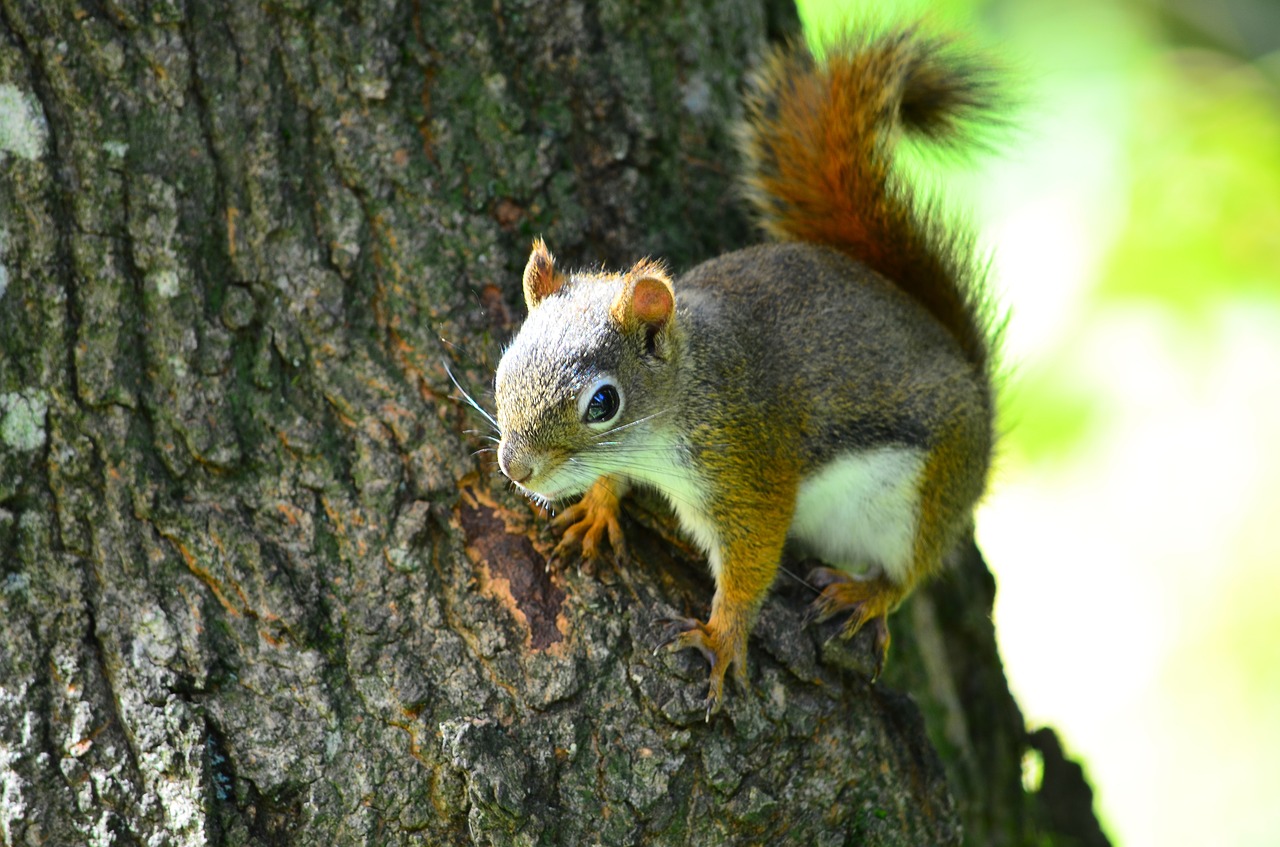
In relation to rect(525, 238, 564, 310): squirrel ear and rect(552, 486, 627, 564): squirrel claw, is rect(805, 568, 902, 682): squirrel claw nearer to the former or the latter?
rect(552, 486, 627, 564): squirrel claw

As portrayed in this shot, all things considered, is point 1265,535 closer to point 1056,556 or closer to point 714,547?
point 1056,556

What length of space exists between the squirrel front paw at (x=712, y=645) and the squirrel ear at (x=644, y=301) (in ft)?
1.71

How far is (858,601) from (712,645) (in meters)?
0.45

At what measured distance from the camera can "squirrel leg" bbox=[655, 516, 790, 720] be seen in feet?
6.21

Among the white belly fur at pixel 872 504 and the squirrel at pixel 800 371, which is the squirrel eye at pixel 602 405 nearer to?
the squirrel at pixel 800 371

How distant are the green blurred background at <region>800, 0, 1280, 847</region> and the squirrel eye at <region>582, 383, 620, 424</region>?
1.90m

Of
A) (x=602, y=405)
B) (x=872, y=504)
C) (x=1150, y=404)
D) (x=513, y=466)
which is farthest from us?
(x=1150, y=404)

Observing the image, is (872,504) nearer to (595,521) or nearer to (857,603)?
(857,603)

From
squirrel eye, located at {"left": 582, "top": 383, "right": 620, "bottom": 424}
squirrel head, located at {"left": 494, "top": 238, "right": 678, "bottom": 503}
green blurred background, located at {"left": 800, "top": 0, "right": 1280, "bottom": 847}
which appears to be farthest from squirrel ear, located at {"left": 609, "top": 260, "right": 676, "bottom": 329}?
green blurred background, located at {"left": 800, "top": 0, "right": 1280, "bottom": 847}

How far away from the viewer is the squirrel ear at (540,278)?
6.42 ft

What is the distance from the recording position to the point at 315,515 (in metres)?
1.92

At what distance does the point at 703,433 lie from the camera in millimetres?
2066

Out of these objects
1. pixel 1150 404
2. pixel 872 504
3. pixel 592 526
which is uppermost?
pixel 592 526

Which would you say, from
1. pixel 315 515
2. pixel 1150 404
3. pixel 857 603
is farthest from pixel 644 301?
pixel 1150 404
